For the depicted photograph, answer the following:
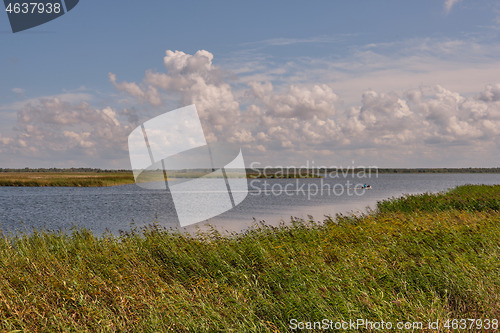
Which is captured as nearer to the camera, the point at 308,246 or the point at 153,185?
the point at 308,246

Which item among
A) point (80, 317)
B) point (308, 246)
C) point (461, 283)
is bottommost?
point (308, 246)

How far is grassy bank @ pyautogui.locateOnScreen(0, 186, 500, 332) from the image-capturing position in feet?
17.4

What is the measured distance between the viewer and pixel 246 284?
727 cm

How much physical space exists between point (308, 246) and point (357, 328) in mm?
5223

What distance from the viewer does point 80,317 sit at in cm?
580

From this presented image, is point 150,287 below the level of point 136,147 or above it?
below

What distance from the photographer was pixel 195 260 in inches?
357

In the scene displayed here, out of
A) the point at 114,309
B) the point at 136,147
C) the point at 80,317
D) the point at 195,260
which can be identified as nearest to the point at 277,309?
the point at 114,309

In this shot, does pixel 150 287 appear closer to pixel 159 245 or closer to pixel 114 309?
pixel 114 309

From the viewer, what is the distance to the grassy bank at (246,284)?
529cm

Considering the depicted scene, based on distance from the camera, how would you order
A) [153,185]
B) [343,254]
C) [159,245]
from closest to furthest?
[343,254], [159,245], [153,185]

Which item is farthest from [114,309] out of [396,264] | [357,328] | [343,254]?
[396,264]

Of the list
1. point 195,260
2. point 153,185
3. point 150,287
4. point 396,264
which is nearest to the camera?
point 150,287

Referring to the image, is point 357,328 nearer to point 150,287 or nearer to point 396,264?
point 396,264
